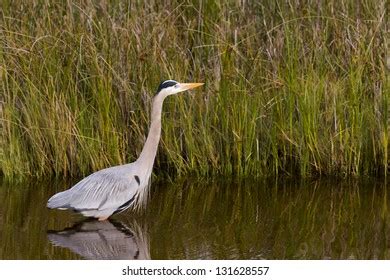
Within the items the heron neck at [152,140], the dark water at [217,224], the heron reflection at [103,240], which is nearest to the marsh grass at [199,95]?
the dark water at [217,224]

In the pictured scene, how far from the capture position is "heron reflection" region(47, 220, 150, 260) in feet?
17.5

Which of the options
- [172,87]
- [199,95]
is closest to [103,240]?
[172,87]

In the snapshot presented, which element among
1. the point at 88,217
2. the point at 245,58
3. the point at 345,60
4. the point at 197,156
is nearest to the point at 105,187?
the point at 88,217

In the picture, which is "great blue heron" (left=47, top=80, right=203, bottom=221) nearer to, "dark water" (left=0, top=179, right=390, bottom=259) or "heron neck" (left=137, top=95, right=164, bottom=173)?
"heron neck" (left=137, top=95, right=164, bottom=173)

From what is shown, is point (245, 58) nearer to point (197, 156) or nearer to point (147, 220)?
point (197, 156)

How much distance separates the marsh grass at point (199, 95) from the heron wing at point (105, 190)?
2.13 feet

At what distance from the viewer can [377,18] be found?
682 centimetres

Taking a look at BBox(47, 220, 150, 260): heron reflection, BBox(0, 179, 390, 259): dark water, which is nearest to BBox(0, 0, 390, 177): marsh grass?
BBox(0, 179, 390, 259): dark water

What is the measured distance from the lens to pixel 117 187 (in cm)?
591

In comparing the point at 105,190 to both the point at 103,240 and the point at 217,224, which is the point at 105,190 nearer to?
the point at 103,240

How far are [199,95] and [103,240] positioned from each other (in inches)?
60.8

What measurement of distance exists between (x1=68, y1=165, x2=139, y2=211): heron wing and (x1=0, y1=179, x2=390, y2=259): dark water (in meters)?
0.14
